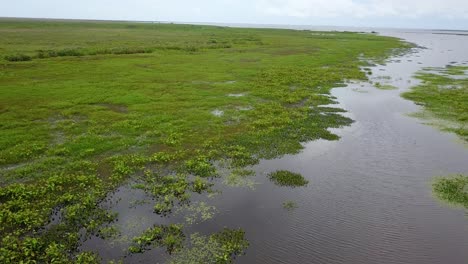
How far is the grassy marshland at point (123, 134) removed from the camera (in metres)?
13.5

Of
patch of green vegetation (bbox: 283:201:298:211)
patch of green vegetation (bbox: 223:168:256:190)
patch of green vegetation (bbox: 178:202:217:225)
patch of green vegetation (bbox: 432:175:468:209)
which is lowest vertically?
patch of green vegetation (bbox: 178:202:217:225)

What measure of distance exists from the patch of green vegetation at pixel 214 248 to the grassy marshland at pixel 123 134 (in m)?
0.40

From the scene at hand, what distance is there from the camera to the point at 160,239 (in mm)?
12797

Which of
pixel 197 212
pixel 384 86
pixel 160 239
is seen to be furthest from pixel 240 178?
pixel 384 86

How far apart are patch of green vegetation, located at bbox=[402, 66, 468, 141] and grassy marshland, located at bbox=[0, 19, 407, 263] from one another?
338 inches

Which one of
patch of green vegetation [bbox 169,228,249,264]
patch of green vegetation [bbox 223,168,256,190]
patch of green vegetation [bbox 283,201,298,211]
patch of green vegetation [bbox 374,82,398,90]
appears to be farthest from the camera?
patch of green vegetation [bbox 374,82,398,90]

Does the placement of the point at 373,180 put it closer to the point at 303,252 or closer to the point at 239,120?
the point at 303,252

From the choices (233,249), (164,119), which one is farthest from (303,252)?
(164,119)

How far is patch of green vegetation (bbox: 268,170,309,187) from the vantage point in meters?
17.9

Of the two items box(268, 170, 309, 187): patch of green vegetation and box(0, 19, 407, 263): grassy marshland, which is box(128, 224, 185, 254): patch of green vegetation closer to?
box(0, 19, 407, 263): grassy marshland

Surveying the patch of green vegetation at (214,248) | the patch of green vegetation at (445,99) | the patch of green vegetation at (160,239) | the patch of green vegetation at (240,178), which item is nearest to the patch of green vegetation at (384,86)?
the patch of green vegetation at (445,99)

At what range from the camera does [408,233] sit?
13.8m

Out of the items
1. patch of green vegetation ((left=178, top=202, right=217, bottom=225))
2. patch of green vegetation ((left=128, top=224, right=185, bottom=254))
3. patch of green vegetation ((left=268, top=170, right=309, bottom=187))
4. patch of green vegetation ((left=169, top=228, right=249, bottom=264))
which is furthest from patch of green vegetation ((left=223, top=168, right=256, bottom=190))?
patch of green vegetation ((left=128, top=224, right=185, bottom=254))

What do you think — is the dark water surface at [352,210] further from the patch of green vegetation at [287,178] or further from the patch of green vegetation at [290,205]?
the patch of green vegetation at [287,178]
